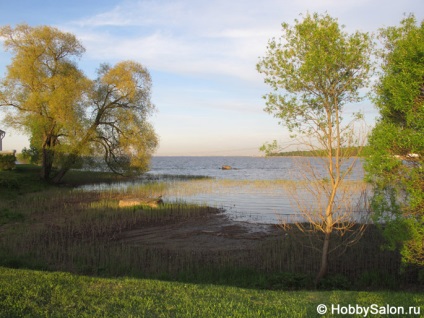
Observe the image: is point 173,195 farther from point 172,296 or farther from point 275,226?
point 172,296

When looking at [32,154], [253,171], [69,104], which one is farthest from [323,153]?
[253,171]

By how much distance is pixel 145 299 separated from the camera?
6863 mm

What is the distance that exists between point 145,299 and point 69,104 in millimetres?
28589

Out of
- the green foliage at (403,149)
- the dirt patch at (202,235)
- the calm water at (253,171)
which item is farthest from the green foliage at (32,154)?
the green foliage at (403,149)

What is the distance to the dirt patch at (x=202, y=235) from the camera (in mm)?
14180

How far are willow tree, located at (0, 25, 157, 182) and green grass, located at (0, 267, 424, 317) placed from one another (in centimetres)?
2652

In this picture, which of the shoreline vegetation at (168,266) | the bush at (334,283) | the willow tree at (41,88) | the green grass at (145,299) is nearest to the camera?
the green grass at (145,299)

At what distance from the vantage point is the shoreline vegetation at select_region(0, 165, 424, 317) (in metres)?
6.70

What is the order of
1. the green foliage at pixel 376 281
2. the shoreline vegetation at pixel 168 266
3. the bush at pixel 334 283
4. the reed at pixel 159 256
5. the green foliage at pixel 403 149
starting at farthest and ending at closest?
the reed at pixel 159 256, the green foliage at pixel 376 281, the bush at pixel 334 283, the green foliage at pixel 403 149, the shoreline vegetation at pixel 168 266

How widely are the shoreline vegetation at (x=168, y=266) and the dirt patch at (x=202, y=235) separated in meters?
0.04

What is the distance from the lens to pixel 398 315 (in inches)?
243

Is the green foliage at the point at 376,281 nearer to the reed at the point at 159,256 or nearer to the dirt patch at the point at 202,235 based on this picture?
the reed at the point at 159,256

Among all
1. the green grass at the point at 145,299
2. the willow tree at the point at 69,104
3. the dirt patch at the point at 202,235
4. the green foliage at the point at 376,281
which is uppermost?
the willow tree at the point at 69,104

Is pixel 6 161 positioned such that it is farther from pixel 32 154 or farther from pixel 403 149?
pixel 403 149
